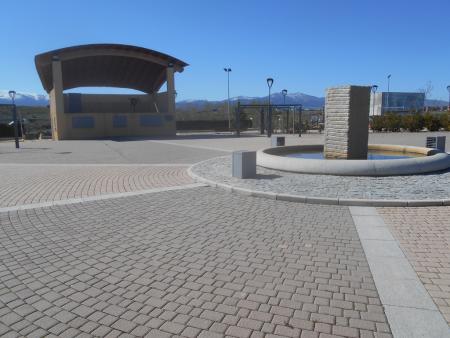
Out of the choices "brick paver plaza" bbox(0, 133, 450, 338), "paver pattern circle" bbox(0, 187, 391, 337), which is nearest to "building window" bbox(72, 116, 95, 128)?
"brick paver plaza" bbox(0, 133, 450, 338)

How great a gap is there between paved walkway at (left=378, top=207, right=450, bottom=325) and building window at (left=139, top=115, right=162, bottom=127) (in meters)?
31.1

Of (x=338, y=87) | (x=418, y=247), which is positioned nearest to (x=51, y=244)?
(x=418, y=247)

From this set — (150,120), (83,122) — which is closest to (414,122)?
(150,120)

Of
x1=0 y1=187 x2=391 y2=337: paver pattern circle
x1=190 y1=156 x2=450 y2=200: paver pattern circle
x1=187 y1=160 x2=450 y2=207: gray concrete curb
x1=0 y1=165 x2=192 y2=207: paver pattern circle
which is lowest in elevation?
x1=0 y1=187 x2=391 y2=337: paver pattern circle

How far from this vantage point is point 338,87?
38.9 feet

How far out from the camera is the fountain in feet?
33.2

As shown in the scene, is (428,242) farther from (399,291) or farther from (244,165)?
(244,165)

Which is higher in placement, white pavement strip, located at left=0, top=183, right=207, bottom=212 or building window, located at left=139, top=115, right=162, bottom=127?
building window, located at left=139, top=115, right=162, bottom=127

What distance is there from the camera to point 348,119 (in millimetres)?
11617

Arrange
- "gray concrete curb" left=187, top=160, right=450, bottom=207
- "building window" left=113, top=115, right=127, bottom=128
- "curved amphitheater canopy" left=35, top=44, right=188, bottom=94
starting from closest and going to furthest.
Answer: "gray concrete curb" left=187, top=160, right=450, bottom=207, "curved amphitheater canopy" left=35, top=44, right=188, bottom=94, "building window" left=113, top=115, right=127, bottom=128

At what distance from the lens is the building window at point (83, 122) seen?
33.3 metres

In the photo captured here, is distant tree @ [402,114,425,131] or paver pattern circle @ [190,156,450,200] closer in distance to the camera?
paver pattern circle @ [190,156,450,200]

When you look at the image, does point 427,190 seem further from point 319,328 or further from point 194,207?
point 319,328

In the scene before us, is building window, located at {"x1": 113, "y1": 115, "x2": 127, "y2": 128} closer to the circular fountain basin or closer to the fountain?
the fountain
